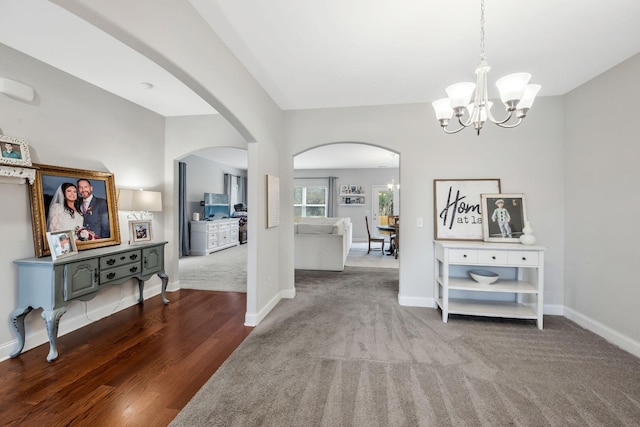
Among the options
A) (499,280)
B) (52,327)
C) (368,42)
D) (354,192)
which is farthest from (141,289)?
(354,192)

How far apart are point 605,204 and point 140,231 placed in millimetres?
5192

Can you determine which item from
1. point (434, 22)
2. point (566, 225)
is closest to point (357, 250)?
point (566, 225)

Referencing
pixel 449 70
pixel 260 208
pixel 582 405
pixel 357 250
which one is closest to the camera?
pixel 582 405

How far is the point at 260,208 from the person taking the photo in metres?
3.14

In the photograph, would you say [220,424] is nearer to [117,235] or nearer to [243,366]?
[243,366]

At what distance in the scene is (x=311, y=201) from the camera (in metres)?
10.5

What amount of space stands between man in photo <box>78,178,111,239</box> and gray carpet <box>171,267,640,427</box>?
213 cm

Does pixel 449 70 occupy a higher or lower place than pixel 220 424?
higher

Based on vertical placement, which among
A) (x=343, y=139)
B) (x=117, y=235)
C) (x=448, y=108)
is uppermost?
(x=343, y=139)

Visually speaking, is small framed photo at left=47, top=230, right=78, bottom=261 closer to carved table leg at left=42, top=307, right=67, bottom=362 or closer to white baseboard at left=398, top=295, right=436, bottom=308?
carved table leg at left=42, top=307, right=67, bottom=362

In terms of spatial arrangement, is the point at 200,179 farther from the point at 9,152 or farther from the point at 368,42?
the point at 368,42

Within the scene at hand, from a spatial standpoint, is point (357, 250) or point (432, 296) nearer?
point (432, 296)

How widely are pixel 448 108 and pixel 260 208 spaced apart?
6.90 ft

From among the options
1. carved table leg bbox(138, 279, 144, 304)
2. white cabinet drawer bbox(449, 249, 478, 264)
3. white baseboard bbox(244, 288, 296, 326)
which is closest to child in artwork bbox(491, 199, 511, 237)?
white cabinet drawer bbox(449, 249, 478, 264)
